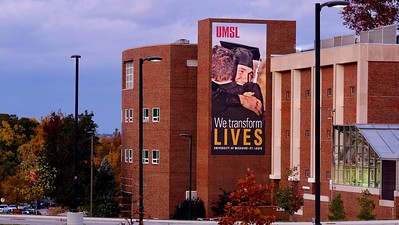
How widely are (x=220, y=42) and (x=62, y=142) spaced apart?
2802cm

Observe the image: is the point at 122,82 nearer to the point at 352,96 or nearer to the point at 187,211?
the point at 187,211

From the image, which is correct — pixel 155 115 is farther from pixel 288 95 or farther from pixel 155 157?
pixel 288 95

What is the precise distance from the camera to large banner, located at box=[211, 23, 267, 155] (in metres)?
80.9

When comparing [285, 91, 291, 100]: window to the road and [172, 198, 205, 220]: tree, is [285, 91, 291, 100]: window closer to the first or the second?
[172, 198, 205, 220]: tree

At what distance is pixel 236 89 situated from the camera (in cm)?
8106

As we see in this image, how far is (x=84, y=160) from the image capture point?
103 meters

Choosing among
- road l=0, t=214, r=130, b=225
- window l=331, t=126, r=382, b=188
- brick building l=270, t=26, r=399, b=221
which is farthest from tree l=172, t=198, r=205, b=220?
road l=0, t=214, r=130, b=225

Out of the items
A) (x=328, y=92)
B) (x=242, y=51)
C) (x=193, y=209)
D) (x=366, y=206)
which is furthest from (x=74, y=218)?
(x=242, y=51)

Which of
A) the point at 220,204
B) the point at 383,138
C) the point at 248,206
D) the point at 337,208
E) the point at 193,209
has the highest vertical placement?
the point at 383,138

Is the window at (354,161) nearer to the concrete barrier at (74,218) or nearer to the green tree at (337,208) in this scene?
the green tree at (337,208)

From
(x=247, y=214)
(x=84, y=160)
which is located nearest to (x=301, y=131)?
(x=84, y=160)

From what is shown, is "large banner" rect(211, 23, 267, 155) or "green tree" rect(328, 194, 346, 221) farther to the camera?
"large banner" rect(211, 23, 267, 155)

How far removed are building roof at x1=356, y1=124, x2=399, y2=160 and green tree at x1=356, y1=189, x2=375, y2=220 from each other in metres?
2.46

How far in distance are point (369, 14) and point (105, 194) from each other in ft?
96.3
